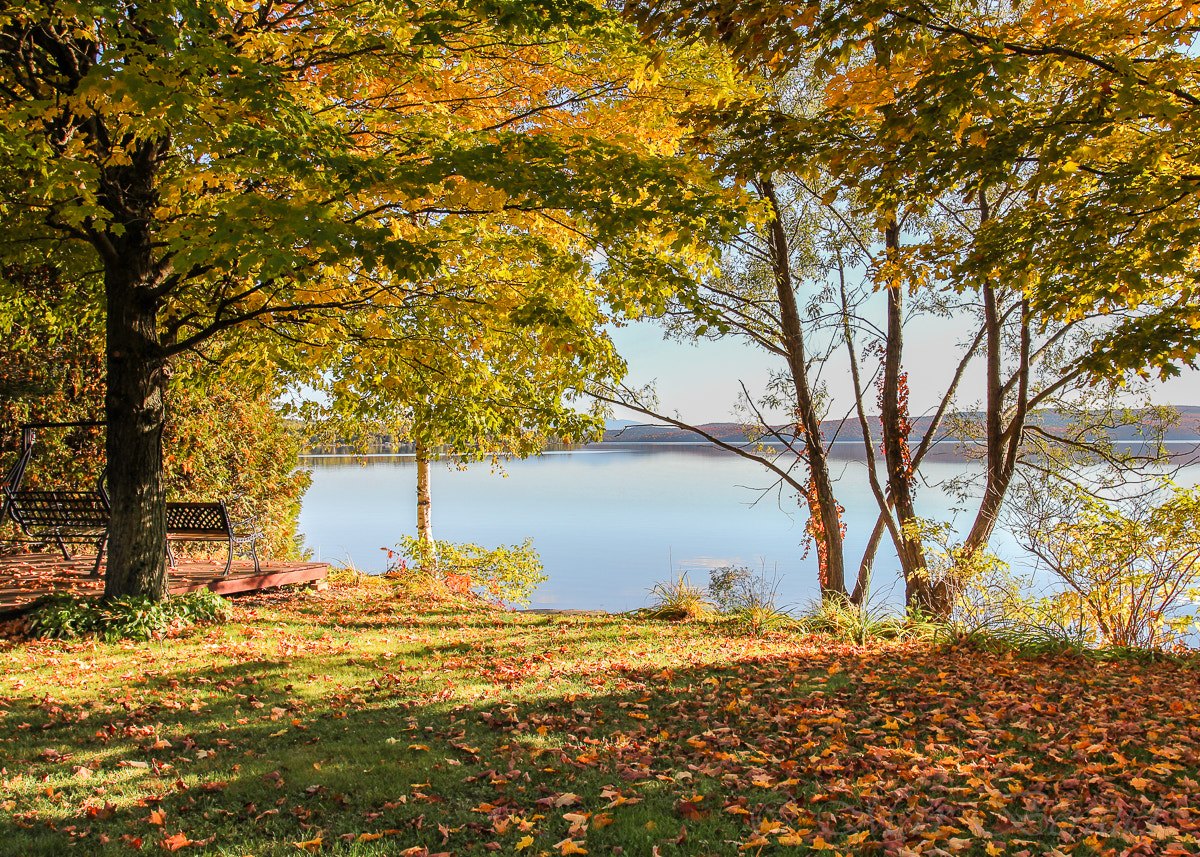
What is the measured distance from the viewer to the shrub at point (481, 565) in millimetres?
12430

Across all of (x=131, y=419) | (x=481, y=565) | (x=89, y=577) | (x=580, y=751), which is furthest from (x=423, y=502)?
(x=580, y=751)

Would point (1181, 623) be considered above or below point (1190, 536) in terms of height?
below

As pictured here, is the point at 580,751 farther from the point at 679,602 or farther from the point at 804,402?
the point at 804,402

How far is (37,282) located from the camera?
9.93 metres

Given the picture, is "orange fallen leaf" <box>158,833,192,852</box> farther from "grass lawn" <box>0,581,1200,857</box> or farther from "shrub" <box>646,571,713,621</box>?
"shrub" <box>646,571,713,621</box>

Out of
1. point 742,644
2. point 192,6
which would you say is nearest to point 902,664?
point 742,644

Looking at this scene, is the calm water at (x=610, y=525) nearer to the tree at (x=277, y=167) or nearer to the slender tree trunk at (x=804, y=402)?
the slender tree trunk at (x=804, y=402)

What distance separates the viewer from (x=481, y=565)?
1281 centimetres

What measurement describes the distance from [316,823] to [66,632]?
4.53 meters

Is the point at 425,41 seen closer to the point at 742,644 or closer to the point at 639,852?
the point at 639,852

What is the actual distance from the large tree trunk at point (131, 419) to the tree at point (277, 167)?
0.05 ft

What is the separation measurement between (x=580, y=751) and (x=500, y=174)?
346 centimetres

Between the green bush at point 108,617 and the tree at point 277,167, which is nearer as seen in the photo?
the tree at point 277,167

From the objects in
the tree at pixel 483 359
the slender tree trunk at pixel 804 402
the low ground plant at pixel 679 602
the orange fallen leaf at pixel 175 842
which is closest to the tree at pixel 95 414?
the tree at pixel 483 359
